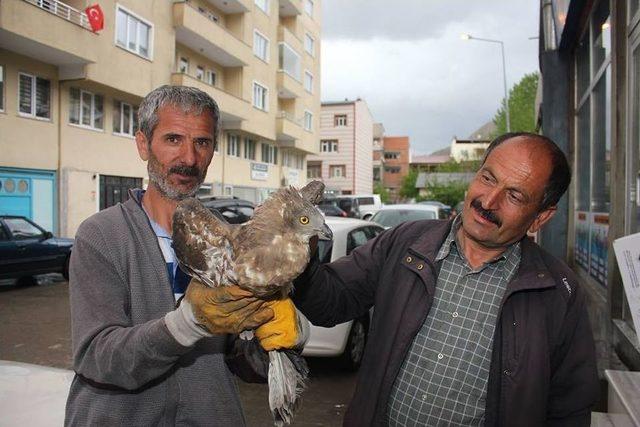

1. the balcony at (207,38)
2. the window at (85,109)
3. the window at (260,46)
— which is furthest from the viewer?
the window at (260,46)

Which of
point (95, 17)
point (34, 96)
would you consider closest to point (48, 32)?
point (95, 17)

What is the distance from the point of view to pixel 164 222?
195cm

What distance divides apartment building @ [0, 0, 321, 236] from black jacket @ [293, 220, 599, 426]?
13.7 m

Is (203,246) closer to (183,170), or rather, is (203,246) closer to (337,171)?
(183,170)

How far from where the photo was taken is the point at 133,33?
1747cm

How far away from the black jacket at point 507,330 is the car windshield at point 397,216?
913 cm

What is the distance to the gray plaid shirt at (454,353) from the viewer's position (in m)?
1.97

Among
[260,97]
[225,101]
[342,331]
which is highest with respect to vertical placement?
[260,97]

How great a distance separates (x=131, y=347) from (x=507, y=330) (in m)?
1.40

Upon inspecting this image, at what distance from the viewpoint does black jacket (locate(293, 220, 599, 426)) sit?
1.89 metres

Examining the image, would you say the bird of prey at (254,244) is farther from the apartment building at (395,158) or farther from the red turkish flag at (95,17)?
the apartment building at (395,158)

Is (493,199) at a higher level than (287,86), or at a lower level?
lower

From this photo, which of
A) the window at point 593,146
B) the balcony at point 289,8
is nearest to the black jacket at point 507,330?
the window at point 593,146

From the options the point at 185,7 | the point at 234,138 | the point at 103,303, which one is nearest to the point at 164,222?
A: the point at 103,303
